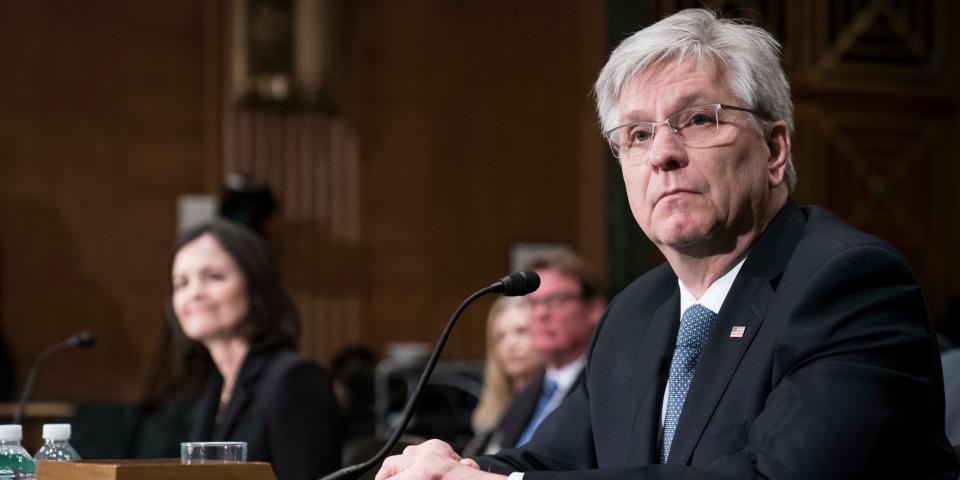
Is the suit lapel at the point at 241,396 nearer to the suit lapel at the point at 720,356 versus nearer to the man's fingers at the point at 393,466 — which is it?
the man's fingers at the point at 393,466

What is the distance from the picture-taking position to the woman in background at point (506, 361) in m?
6.11

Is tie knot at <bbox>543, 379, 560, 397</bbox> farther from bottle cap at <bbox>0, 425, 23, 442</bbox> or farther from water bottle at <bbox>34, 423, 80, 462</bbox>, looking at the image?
bottle cap at <bbox>0, 425, 23, 442</bbox>

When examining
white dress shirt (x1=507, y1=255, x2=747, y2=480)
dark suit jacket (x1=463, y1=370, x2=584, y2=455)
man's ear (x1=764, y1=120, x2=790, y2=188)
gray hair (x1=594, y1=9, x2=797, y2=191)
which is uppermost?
gray hair (x1=594, y1=9, x2=797, y2=191)

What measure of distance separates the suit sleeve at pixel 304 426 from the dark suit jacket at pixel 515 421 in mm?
1032

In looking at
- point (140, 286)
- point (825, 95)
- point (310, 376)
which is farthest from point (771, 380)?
point (140, 286)

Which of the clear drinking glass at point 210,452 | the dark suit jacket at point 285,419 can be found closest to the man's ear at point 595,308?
the dark suit jacket at point 285,419

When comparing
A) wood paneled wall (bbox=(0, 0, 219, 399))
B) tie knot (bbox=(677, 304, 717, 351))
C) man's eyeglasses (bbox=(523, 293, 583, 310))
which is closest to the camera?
tie knot (bbox=(677, 304, 717, 351))

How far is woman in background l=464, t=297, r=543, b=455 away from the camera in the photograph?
20.0 feet

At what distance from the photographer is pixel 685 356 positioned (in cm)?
269

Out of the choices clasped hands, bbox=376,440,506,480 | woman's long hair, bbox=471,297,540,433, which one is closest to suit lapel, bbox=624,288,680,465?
clasped hands, bbox=376,440,506,480

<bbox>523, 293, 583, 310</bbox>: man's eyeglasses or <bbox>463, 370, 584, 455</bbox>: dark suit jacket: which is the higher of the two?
<bbox>523, 293, 583, 310</bbox>: man's eyeglasses

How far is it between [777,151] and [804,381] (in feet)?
2.09

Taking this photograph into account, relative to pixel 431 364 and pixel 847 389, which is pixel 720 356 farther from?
pixel 431 364

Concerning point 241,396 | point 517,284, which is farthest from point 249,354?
point 517,284
